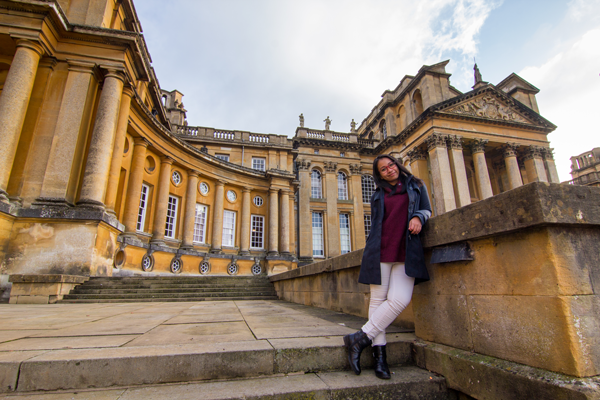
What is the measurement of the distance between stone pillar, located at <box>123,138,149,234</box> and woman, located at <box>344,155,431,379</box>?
13.1 m

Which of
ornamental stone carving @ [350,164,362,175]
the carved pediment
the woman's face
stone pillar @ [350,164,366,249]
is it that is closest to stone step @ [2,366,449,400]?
the woman's face

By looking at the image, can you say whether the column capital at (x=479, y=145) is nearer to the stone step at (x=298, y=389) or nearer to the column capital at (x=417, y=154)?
the column capital at (x=417, y=154)

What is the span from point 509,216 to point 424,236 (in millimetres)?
829

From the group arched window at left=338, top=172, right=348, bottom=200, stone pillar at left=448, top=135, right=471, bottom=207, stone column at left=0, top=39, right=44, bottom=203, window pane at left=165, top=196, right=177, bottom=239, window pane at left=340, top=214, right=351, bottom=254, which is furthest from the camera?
arched window at left=338, top=172, right=348, bottom=200

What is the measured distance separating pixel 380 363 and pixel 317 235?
2409 centimetres

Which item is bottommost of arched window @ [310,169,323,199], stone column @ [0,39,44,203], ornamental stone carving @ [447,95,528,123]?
stone column @ [0,39,44,203]

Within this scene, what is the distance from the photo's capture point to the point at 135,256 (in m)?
12.7

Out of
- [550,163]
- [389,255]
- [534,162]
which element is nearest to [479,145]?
[534,162]

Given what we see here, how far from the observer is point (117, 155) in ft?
37.4

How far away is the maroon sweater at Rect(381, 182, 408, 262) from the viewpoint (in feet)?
8.54

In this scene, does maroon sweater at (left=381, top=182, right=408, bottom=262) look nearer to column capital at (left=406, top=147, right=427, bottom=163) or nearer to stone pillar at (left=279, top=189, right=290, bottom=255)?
stone pillar at (left=279, top=189, right=290, bottom=255)

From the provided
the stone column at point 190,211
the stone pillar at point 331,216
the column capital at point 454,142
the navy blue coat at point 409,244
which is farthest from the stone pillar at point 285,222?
the navy blue coat at point 409,244

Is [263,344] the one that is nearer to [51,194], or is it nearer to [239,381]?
[239,381]

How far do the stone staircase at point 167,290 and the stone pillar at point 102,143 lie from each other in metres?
2.64
